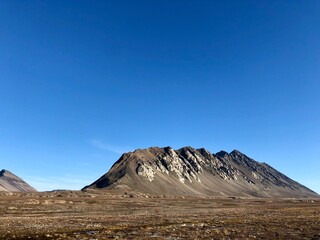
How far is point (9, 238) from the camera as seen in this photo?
27.6 metres

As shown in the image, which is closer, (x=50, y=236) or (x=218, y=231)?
(x=50, y=236)

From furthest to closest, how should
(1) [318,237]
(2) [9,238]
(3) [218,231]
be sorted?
(3) [218,231]
(1) [318,237]
(2) [9,238]

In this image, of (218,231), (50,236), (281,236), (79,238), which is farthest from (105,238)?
(281,236)

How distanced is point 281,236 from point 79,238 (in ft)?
61.9

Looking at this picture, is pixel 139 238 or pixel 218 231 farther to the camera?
pixel 218 231

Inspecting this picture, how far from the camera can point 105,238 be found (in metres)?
28.6

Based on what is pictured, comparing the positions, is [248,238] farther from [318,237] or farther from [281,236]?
[318,237]

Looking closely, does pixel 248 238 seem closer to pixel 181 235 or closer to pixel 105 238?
A: pixel 181 235

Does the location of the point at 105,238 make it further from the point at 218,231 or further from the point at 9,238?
the point at 218,231

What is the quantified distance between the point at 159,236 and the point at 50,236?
10.0 meters

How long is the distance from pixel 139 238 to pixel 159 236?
95.3 inches

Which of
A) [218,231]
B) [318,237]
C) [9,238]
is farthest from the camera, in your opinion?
[218,231]

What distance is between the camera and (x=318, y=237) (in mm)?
29969

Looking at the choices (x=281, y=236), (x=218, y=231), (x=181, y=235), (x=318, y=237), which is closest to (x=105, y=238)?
(x=181, y=235)
